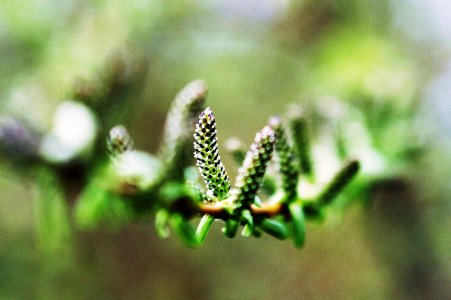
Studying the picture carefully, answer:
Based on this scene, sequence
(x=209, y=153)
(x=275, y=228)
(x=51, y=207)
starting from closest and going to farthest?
(x=209, y=153)
(x=275, y=228)
(x=51, y=207)

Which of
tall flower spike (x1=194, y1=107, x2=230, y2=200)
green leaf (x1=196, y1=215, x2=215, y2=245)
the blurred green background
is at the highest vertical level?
the blurred green background

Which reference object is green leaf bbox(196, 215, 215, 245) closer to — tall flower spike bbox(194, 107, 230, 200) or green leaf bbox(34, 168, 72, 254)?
tall flower spike bbox(194, 107, 230, 200)

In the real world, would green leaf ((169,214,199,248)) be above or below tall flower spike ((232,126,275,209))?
below

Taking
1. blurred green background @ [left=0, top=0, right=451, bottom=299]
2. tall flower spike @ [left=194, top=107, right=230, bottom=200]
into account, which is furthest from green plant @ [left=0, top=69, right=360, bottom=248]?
blurred green background @ [left=0, top=0, right=451, bottom=299]

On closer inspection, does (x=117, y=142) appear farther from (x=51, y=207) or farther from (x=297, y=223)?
(x=51, y=207)

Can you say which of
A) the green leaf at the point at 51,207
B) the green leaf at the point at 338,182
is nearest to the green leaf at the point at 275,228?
the green leaf at the point at 338,182

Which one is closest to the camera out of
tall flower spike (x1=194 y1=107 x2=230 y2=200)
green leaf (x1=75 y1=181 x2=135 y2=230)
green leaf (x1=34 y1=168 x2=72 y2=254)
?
tall flower spike (x1=194 y1=107 x2=230 y2=200)

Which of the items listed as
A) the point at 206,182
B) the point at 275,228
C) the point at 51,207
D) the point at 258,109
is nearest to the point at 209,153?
the point at 206,182
